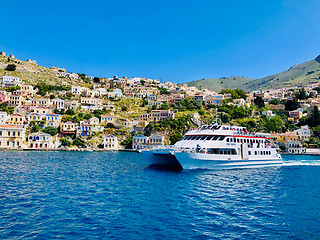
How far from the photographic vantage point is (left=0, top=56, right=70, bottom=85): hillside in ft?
454

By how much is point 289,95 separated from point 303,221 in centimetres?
16176

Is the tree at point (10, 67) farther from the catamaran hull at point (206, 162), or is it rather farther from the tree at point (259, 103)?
the catamaran hull at point (206, 162)

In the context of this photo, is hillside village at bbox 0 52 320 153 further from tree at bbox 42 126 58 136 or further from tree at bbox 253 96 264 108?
tree at bbox 253 96 264 108

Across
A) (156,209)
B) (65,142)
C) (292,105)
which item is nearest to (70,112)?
(65,142)

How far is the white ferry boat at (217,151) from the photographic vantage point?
28972 mm

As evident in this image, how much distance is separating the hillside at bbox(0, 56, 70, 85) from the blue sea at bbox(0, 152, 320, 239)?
430 feet

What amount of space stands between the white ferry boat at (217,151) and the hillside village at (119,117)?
134 ft

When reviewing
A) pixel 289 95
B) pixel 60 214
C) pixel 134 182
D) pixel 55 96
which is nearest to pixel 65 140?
pixel 55 96

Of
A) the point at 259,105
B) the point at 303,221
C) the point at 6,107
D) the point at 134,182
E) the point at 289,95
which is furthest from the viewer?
the point at 289,95

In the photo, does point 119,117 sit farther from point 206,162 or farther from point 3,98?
point 206,162

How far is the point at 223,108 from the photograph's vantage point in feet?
371

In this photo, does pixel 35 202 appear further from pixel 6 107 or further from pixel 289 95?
pixel 289 95

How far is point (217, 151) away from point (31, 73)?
14629 centimetres

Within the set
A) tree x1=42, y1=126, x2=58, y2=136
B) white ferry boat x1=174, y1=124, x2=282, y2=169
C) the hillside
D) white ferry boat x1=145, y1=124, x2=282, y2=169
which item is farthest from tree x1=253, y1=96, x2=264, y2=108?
the hillside
